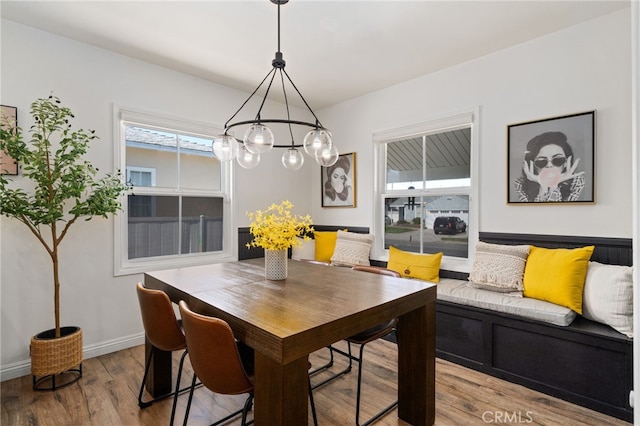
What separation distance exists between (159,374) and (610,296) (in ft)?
10.2

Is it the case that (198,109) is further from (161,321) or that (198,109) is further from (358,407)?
(358,407)

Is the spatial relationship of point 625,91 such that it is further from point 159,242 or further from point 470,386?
point 159,242

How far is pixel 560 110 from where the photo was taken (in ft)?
8.68

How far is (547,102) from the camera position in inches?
107

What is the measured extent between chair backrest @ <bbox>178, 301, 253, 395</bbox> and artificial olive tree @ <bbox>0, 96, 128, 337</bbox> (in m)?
1.63

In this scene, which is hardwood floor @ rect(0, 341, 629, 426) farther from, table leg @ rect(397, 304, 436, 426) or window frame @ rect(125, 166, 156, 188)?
window frame @ rect(125, 166, 156, 188)

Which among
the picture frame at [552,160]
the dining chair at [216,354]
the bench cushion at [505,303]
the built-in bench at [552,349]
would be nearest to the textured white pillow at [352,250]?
the bench cushion at [505,303]

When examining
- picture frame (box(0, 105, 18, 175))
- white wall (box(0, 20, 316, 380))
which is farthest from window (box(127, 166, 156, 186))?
picture frame (box(0, 105, 18, 175))

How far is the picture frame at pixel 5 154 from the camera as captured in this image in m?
2.44

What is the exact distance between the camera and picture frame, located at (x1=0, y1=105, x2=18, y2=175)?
8.00 ft

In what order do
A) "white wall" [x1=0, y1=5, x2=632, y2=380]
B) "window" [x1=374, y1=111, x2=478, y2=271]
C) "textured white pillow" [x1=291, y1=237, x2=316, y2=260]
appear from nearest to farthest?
"white wall" [x1=0, y1=5, x2=632, y2=380]
"window" [x1=374, y1=111, x2=478, y2=271]
"textured white pillow" [x1=291, y1=237, x2=316, y2=260]

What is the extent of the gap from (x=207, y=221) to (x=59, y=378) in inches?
74.3

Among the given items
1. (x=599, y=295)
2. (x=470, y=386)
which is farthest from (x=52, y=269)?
(x=599, y=295)

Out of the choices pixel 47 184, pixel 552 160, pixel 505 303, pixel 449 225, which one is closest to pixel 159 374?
pixel 47 184
